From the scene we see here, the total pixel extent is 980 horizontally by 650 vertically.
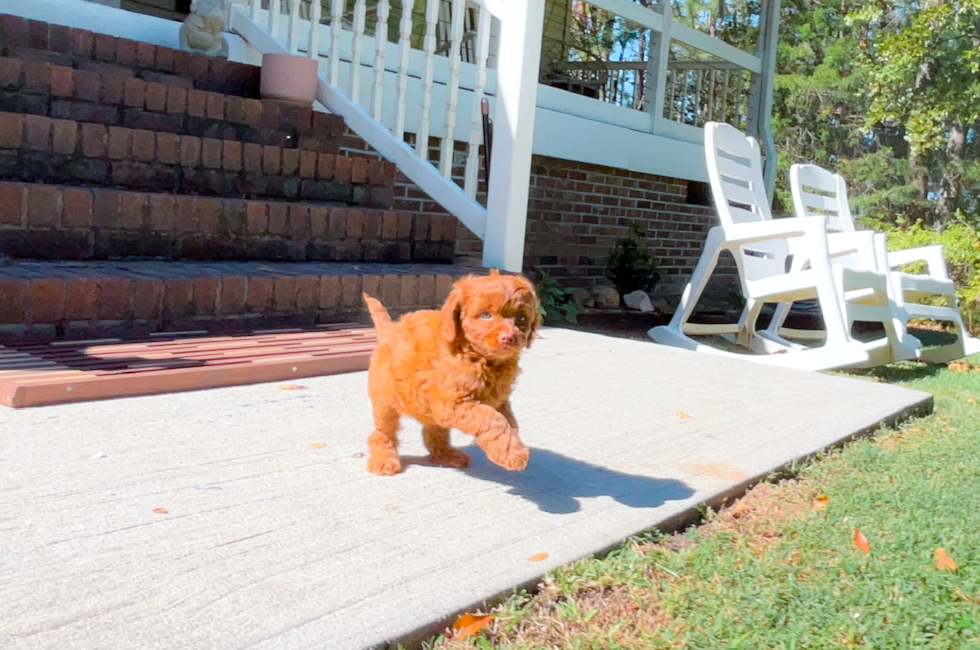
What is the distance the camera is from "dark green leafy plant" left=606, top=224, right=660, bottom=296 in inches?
319

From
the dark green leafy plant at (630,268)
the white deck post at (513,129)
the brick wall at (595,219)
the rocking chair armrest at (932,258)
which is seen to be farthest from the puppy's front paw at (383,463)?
the dark green leafy plant at (630,268)

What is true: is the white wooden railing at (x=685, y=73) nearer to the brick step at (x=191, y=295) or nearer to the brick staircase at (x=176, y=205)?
the brick staircase at (x=176, y=205)

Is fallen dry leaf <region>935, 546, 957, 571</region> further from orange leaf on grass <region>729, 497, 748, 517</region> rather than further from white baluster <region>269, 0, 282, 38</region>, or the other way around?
white baluster <region>269, 0, 282, 38</region>

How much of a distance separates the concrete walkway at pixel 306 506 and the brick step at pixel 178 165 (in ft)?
5.53

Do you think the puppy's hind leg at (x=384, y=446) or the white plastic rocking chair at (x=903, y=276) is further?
the white plastic rocking chair at (x=903, y=276)

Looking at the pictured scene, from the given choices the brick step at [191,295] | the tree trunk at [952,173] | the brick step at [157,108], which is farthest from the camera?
the tree trunk at [952,173]

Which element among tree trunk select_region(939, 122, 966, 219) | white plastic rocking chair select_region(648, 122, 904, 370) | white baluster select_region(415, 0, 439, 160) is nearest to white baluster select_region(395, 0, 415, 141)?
white baluster select_region(415, 0, 439, 160)

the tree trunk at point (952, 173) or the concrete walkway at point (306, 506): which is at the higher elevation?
the tree trunk at point (952, 173)

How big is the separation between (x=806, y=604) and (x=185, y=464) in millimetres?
1545

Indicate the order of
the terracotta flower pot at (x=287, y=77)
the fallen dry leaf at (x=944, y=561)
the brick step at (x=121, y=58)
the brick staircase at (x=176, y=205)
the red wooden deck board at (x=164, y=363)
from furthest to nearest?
1. the terracotta flower pot at (x=287, y=77)
2. the brick step at (x=121, y=58)
3. the brick staircase at (x=176, y=205)
4. the red wooden deck board at (x=164, y=363)
5. the fallen dry leaf at (x=944, y=561)

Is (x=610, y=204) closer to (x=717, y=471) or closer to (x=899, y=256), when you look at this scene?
(x=899, y=256)

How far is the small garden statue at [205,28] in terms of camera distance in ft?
18.4

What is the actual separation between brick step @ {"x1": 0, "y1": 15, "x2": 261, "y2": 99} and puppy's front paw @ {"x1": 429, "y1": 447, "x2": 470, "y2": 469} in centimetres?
340

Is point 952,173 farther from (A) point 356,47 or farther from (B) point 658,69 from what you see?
(A) point 356,47
